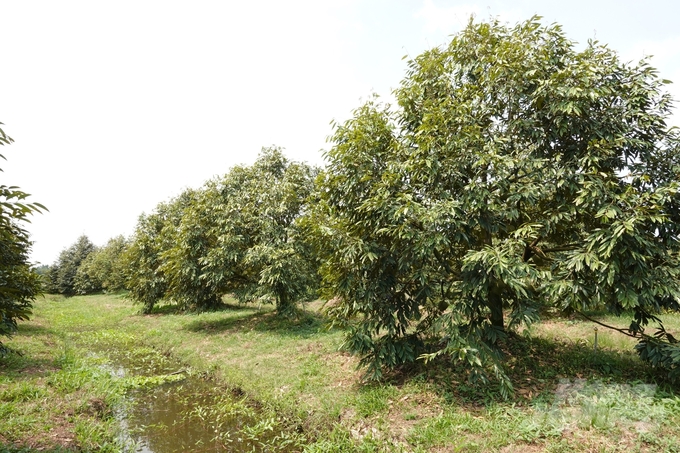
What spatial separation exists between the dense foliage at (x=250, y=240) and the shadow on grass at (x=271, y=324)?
1.11 m

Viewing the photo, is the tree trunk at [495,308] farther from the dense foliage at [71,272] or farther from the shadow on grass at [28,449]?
the dense foliage at [71,272]

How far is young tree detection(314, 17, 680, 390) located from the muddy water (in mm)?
2891

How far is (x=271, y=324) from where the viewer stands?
62.3ft

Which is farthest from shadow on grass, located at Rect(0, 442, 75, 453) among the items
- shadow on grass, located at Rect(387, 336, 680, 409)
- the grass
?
shadow on grass, located at Rect(387, 336, 680, 409)

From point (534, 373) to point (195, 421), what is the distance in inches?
339

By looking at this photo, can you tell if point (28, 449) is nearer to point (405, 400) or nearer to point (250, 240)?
point (405, 400)

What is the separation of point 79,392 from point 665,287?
14036mm

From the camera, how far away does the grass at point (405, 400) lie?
6.29 meters

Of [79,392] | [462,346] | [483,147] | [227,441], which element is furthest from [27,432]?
[483,147]

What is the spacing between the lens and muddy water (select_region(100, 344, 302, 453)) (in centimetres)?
773

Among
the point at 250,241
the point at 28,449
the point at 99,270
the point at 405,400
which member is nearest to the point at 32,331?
the point at 250,241

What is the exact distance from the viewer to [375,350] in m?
8.97

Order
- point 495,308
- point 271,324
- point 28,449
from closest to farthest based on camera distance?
point 28,449 < point 495,308 < point 271,324

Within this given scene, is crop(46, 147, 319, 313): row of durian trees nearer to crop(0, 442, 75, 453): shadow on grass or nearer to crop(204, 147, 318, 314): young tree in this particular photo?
crop(204, 147, 318, 314): young tree
